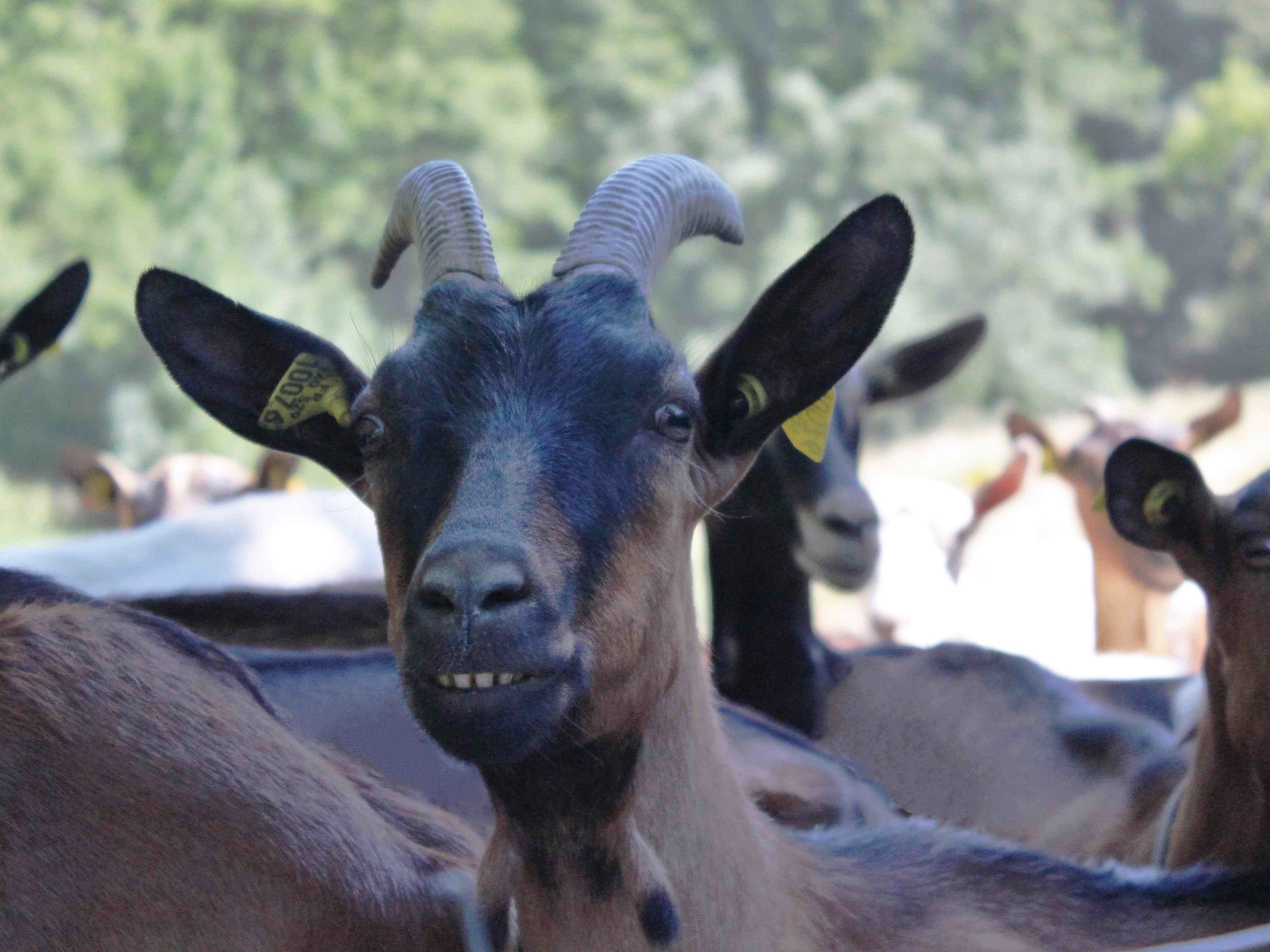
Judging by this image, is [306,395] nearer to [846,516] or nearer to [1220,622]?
[1220,622]

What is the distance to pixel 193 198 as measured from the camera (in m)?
20.4

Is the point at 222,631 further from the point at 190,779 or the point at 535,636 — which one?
the point at 535,636

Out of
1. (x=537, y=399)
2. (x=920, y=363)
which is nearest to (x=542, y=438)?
(x=537, y=399)

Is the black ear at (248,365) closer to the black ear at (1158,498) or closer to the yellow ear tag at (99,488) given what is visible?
the black ear at (1158,498)

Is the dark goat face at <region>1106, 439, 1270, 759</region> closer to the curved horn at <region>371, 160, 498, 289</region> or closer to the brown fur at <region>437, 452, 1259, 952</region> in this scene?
the brown fur at <region>437, 452, 1259, 952</region>

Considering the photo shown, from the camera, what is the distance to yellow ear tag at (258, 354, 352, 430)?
2469mm

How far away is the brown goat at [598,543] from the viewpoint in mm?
1938

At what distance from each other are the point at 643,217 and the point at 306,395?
67cm

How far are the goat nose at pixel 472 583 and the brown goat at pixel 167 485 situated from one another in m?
6.41

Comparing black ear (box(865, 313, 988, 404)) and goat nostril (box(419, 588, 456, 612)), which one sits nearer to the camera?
goat nostril (box(419, 588, 456, 612))

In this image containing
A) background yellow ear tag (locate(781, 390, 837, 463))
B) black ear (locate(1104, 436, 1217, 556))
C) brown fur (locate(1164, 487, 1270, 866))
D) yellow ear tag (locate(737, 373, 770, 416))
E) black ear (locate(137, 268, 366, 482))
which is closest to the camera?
yellow ear tag (locate(737, 373, 770, 416))

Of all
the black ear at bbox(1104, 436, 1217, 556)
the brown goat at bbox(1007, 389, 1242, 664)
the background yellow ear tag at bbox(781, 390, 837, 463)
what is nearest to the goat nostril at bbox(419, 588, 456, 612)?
the background yellow ear tag at bbox(781, 390, 837, 463)

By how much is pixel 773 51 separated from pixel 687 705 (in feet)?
85.4

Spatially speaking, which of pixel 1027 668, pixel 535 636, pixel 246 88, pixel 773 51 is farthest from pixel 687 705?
pixel 773 51
